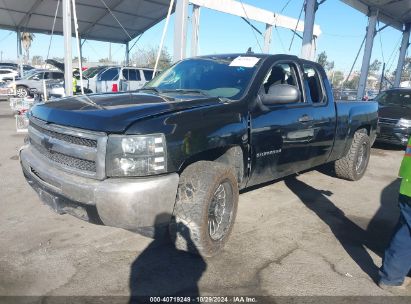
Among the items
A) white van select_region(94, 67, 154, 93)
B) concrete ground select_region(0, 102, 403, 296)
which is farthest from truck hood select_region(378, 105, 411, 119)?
white van select_region(94, 67, 154, 93)

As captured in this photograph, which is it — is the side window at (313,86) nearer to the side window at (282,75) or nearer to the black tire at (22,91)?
the side window at (282,75)

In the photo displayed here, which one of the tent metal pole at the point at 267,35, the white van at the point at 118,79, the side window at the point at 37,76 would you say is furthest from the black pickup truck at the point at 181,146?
the side window at the point at 37,76

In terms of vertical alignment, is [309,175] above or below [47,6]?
below

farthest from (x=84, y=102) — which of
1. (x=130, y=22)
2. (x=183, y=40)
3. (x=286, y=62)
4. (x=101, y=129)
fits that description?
(x=130, y=22)

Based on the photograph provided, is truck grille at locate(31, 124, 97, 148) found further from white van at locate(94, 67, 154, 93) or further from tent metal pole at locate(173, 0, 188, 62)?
white van at locate(94, 67, 154, 93)

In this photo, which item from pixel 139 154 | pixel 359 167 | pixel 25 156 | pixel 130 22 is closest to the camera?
pixel 139 154

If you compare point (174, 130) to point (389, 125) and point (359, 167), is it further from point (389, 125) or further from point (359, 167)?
point (389, 125)

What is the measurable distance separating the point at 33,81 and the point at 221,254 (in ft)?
60.7

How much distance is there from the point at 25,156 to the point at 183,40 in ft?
18.6

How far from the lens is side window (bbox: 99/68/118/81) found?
1544 cm

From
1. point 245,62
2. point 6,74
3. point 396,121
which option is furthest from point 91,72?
point 245,62

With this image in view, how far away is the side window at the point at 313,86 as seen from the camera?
15.2 ft

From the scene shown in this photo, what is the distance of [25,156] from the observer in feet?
11.5

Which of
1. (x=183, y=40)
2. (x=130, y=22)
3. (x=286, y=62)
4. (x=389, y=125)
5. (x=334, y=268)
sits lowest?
(x=334, y=268)
